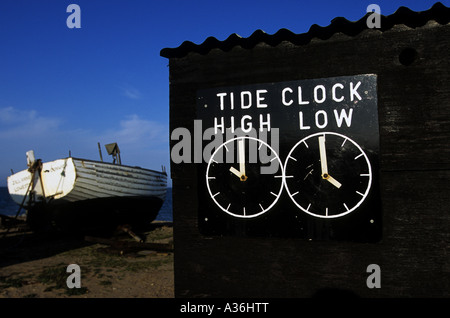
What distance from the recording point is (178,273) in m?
4.46

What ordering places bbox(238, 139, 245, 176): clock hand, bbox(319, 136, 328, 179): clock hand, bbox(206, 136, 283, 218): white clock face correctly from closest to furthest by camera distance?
bbox(319, 136, 328, 179): clock hand → bbox(206, 136, 283, 218): white clock face → bbox(238, 139, 245, 176): clock hand

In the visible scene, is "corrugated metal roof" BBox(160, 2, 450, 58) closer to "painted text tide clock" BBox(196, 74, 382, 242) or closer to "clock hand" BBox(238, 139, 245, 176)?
"painted text tide clock" BBox(196, 74, 382, 242)

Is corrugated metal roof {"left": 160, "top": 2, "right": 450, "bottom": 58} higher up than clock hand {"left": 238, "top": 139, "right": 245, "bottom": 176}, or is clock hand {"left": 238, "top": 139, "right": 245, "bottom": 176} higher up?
corrugated metal roof {"left": 160, "top": 2, "right": 450, "bottom": 58}

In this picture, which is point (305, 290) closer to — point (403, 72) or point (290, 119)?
point (290, 119)

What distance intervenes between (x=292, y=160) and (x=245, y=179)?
2.17 feet

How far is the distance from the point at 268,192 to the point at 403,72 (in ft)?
6.99

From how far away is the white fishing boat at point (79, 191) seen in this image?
632 inches

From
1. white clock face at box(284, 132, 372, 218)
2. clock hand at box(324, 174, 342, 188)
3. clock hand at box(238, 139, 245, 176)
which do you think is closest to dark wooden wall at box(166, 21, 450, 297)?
white clock face at box(284, 132, 372, 218)

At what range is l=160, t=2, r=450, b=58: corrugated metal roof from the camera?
359 cm

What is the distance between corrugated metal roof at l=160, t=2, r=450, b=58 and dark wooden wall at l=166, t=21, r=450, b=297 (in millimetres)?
68

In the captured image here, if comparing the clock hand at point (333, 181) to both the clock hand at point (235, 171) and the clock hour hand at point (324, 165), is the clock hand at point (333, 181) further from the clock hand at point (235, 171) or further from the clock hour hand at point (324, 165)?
the clock hand at point (235, 171)

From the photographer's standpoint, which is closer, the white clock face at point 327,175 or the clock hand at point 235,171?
the white clock face at point 327,175

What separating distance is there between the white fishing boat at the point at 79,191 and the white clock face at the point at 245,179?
44.1 feet

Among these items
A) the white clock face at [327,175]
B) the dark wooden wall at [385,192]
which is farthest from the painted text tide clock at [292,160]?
the dark wooden wall at [385,192]
